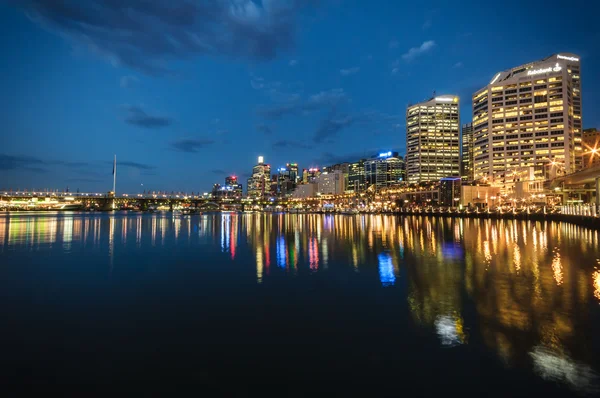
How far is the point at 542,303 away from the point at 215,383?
10800mm

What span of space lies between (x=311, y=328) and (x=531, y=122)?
16800cm

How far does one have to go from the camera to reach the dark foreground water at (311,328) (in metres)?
7.04

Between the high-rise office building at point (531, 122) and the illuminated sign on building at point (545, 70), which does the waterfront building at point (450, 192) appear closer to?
the high-rise office building at point (531, 122)

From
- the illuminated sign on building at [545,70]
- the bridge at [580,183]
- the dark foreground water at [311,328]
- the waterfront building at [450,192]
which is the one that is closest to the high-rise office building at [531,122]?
the illuminated sign on building at [545,70]

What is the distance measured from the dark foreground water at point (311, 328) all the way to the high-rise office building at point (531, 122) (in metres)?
136

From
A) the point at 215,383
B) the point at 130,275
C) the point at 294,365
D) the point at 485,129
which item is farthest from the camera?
the point at 485,129

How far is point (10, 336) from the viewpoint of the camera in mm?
9477

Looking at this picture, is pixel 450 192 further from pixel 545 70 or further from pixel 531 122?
pixel 545 70

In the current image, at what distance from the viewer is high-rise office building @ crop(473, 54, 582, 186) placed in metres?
141

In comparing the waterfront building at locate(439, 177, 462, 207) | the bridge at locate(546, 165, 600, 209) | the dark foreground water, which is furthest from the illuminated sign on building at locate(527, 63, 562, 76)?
the dark foreground water

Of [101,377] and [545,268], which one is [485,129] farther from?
[101,377]

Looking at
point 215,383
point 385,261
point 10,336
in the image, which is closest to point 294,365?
point 215,383

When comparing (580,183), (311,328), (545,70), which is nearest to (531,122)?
(545,70)

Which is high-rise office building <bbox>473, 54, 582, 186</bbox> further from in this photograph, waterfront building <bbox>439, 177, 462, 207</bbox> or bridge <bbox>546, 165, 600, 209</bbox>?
bridge <bbox>546, 165, 600, 209</bbox>
